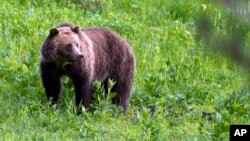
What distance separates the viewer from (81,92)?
23.0ft

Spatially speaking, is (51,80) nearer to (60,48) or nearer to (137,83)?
(60,48)

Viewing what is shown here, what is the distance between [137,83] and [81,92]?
1988 mm

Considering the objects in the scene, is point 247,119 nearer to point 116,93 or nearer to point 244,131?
point 116,93

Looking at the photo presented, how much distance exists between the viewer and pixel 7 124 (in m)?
6.27

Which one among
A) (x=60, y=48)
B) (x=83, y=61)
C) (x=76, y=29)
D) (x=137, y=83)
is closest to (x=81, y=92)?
(x=83, y=61)

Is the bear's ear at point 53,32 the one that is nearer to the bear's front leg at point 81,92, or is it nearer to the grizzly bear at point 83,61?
the grizzly bear at point 83,61

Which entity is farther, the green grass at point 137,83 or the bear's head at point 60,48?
the bear's head at point 60,48

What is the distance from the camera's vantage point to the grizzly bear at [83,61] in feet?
22.6

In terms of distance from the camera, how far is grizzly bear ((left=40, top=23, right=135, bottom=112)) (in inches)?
272

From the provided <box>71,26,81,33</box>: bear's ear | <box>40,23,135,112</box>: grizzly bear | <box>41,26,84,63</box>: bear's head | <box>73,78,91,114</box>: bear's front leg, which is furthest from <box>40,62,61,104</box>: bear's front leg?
<box>71,26,81,33</box>: bear's ear

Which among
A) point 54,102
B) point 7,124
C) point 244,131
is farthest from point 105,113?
point 244,131

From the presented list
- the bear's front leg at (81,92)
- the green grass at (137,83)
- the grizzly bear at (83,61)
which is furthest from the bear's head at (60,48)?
the green grass at (137,83)

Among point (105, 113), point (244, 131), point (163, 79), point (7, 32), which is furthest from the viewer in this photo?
point (7, 32)

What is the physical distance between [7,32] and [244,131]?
264 inches
